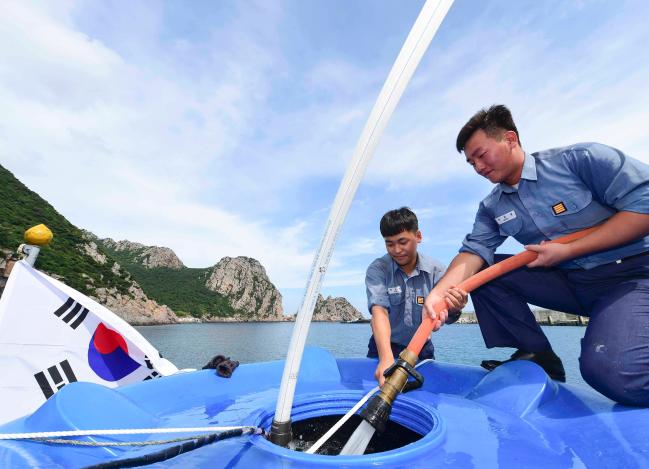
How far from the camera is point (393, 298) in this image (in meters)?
3.80

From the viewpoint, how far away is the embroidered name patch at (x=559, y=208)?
2.34 m

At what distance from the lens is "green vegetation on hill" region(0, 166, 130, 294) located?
40250 mm

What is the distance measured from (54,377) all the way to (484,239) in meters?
4.25

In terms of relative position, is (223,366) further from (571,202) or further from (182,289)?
(182,289)

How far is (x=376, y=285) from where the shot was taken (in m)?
3.49

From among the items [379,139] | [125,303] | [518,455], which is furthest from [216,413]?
[125,303]

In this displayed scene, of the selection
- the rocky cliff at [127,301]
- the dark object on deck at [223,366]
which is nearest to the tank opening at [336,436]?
the dark object on deck at [223,366]

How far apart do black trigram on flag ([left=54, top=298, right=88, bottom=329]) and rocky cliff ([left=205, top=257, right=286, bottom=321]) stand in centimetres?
10739

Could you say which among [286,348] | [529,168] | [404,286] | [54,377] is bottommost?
[286,348]

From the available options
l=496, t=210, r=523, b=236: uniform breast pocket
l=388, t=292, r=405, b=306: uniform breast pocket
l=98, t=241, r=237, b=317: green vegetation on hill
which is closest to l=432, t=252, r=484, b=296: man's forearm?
l=496, t=210, r=523, b=236: uniform breast pocket

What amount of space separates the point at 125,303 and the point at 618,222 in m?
69.4

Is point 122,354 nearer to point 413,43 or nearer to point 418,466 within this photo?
point 418,466

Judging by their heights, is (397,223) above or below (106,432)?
above

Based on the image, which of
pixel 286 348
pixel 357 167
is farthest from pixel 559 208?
pixel 286 348
